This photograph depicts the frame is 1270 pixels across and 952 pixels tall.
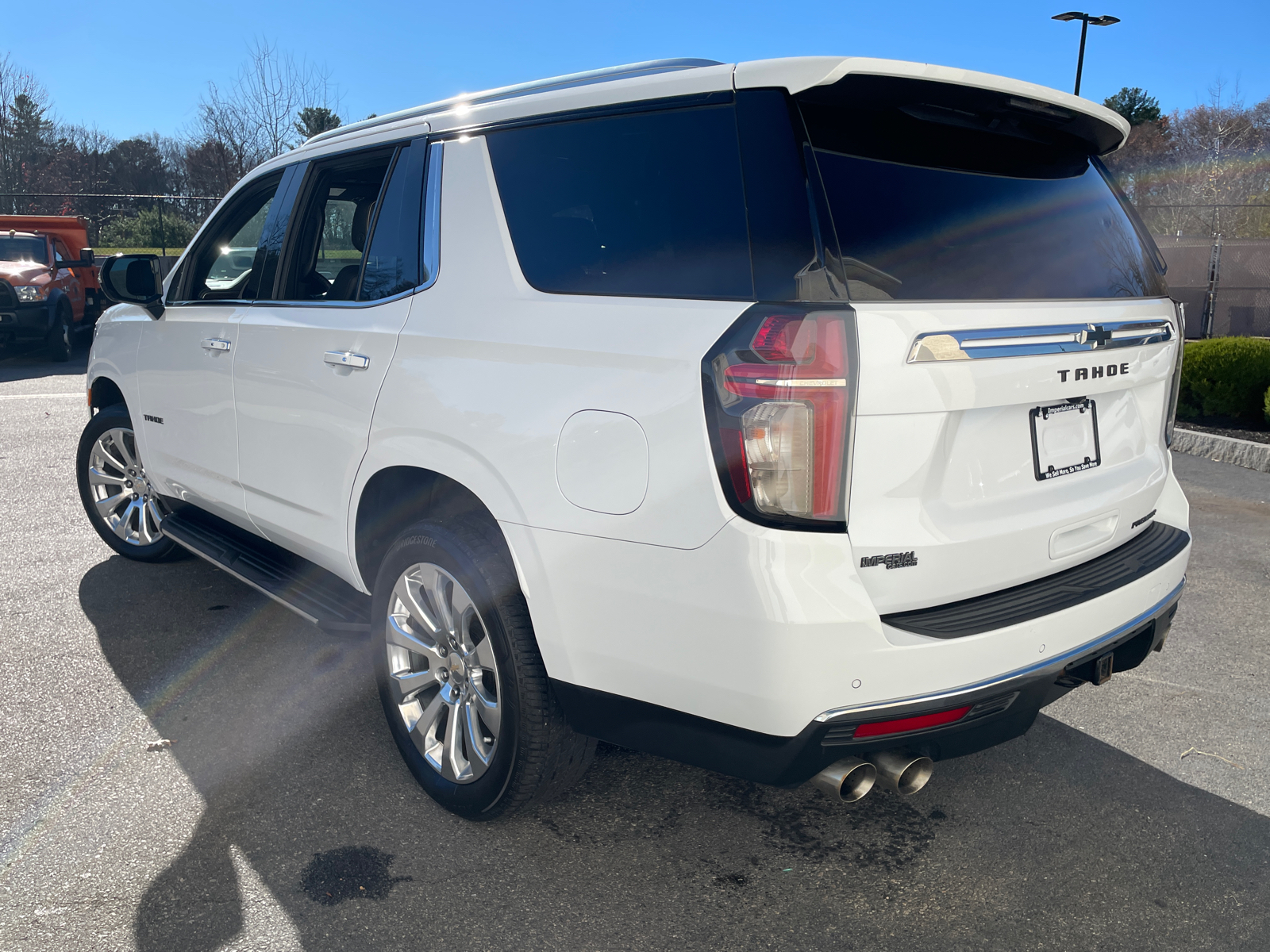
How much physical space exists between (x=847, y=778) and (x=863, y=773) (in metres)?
0.05

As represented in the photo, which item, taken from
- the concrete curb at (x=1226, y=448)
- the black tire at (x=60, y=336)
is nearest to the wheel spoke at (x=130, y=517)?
the concrete curb at (x=1226, y=448)

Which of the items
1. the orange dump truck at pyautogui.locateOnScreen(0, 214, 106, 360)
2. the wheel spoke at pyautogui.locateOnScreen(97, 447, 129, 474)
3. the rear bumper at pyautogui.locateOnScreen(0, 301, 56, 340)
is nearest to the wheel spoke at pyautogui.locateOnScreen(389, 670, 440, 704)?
the wheel spoke at pyautogui.locateOnScreen(97, 447, 129, 474)

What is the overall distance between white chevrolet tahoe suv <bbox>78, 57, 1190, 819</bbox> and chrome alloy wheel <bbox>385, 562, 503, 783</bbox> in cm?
1

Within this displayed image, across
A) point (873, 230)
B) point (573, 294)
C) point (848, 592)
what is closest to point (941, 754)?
point (848, 592)

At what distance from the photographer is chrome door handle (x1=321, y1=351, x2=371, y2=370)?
304cm

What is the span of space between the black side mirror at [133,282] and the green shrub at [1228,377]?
9048 millimetres

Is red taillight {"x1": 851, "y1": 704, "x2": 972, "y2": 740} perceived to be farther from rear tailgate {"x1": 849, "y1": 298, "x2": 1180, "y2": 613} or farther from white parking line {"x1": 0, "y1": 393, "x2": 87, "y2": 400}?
white parking line {"x1": 0, "y1": 393, "x2": 87, "y2": 400}

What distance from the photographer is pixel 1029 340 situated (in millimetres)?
2303

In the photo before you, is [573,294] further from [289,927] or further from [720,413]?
[289,927]

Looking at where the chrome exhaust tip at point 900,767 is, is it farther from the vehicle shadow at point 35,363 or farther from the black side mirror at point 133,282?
the vehicle shadow at point 35,363

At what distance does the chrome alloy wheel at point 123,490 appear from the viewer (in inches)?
201

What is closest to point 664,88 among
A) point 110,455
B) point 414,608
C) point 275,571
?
point 414,608

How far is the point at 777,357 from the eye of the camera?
2.05 meters

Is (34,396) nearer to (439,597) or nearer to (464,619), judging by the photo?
(439,597)
